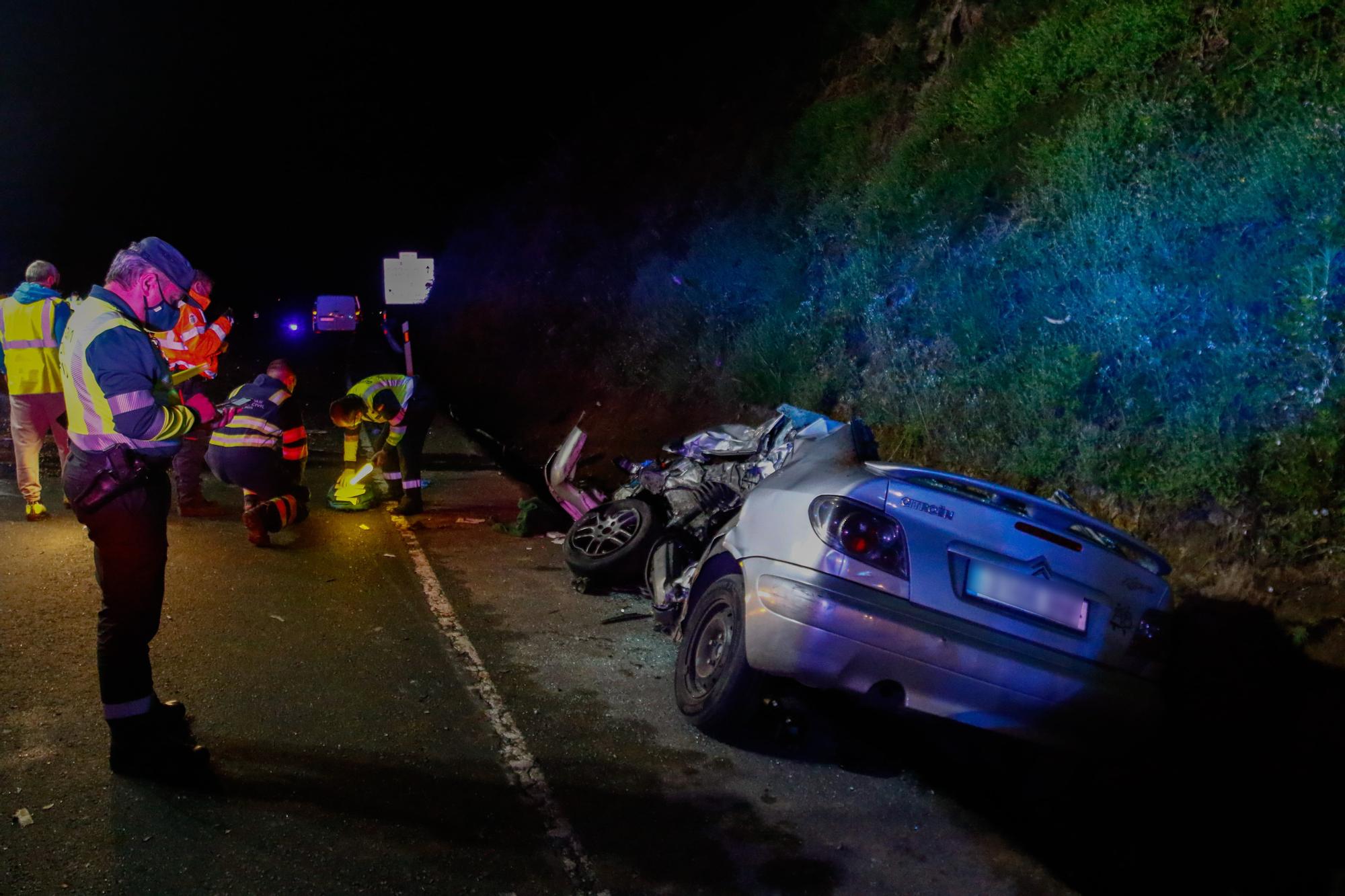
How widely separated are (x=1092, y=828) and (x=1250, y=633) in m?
1.79

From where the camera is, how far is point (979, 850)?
3.75 meters

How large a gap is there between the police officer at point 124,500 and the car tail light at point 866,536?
256 centimetres

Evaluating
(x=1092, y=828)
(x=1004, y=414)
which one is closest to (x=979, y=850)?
(x=1092, y=828)

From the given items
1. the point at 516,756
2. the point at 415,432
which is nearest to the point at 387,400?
the point at 415,432

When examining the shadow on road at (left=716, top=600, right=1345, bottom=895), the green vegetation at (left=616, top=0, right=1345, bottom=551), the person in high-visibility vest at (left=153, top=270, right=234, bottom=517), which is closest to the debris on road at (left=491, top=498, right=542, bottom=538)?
the person in high-visibility vest at (left=153, top=270, right=234, bottom=517)

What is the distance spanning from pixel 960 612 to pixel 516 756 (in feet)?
6.17

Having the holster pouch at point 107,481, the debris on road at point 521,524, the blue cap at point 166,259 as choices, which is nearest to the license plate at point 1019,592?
the holster pouch at point 107,481

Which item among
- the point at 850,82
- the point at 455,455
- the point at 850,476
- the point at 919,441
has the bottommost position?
the point at 455,455

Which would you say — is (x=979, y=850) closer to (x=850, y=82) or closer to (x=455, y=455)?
(x=455, y=455)

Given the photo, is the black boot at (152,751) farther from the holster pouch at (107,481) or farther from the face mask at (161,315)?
the face mask at (161,315)

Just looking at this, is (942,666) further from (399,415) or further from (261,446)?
(399,415)

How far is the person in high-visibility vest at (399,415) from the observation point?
884 centimetres

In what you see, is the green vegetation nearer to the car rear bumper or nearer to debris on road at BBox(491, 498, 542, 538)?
the car rear bumper

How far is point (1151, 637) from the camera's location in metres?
4.02
